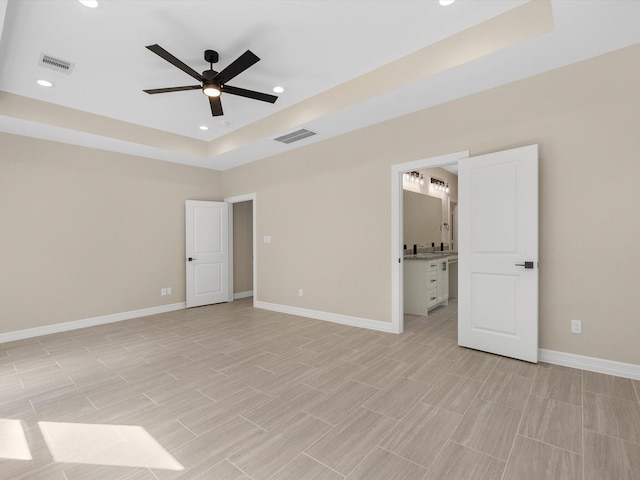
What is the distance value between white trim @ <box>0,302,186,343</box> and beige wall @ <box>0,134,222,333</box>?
2.8 inches

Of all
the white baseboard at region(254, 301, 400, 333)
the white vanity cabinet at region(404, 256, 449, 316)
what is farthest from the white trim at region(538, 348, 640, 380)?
the white vanity cabinet at region(404, 256, 449, 316)

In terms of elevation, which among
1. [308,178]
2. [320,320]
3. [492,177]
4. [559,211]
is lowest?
[320,320]

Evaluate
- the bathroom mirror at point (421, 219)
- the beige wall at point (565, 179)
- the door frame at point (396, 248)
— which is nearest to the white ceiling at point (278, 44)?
the beige wall at point (565, 179)

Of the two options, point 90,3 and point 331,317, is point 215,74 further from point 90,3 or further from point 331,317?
point 331,317

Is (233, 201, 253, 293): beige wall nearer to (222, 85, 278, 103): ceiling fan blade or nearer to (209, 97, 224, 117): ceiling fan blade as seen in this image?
(209, 97, 224, 117): ceiling fan blade

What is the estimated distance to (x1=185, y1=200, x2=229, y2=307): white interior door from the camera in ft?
19.5

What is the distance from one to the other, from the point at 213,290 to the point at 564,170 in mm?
5828

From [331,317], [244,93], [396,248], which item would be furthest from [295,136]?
[331,317]

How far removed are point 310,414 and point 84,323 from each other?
4.34m

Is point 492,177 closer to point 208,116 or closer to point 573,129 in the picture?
point 573,129

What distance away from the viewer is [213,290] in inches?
245

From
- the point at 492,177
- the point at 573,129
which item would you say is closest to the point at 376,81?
the point at 492,177

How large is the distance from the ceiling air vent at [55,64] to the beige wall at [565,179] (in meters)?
3.38

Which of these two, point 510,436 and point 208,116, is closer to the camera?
point 510,436
